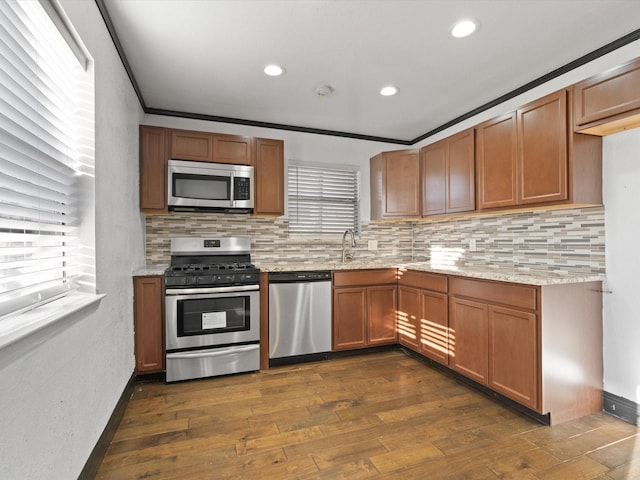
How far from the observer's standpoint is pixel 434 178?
361 cm

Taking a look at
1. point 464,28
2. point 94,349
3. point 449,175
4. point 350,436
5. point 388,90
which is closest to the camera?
point 94,349

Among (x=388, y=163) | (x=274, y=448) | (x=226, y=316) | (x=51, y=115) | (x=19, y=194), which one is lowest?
(x=274, y=448)

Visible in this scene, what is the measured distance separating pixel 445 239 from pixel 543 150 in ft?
5.38

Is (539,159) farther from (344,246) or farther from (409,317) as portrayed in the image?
(344,246)

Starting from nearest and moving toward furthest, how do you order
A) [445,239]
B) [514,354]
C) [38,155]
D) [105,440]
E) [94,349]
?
1. [38,155]
2. [94,349]
3. [105,440]
4. [514,354]
5. [445,239]

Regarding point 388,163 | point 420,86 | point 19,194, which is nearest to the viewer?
point 19,194

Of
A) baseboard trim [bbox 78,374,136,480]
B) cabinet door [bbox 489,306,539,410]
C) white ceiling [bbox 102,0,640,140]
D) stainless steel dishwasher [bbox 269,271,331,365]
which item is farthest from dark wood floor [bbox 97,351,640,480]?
white ceiling [bbox 102,0,640,140]

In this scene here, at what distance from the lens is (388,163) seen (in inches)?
156

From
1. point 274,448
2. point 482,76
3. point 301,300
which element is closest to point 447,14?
point 482,76

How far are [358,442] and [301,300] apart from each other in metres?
1.48

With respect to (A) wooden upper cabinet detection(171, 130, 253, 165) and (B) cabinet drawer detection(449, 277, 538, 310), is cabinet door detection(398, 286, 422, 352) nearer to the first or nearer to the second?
(B) cabinet drawer detection(449, 277, 538, 310)

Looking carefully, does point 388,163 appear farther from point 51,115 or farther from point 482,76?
point 51,115

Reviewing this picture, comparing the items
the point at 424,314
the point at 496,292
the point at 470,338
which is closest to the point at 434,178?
the point at 424,314

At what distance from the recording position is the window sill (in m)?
0.96
